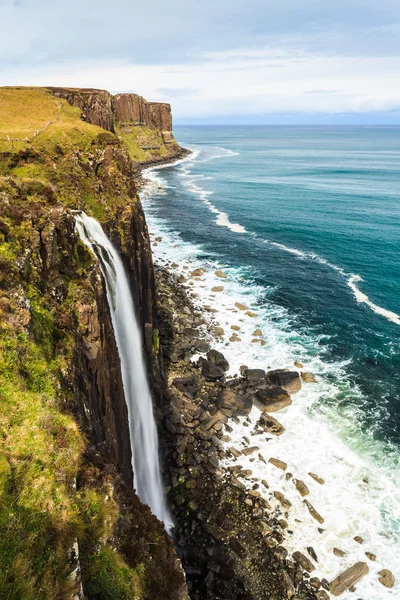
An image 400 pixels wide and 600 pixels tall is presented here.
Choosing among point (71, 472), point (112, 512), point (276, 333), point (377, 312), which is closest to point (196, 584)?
point (112, 512)

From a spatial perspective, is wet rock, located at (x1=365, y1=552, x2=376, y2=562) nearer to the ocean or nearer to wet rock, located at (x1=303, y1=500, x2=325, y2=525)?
the ocean

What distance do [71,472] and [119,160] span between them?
30.9m

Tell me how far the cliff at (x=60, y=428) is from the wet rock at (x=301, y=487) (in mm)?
13028

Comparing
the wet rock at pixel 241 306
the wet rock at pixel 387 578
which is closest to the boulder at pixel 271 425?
the wet rock at pixel 387 578

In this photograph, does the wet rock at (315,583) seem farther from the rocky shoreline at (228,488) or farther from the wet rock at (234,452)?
the wet rock at (234,452)

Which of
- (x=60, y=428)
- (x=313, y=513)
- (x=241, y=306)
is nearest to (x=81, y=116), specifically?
(x=241, y=306)

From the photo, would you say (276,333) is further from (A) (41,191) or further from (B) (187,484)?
(A) (41,191)

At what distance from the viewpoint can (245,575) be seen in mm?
21859

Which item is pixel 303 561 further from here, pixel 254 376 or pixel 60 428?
pixel 60 428

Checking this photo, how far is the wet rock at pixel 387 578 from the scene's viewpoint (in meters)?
21.7

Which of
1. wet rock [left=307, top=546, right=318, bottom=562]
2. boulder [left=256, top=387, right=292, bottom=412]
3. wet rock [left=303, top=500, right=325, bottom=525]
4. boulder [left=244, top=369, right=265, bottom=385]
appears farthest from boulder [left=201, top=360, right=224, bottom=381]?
wet rock [left=307, top=546, right=318, bottom=562]

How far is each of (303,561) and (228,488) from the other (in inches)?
255

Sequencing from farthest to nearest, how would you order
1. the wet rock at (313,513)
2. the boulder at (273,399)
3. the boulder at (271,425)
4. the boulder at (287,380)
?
the boulder at (287,380), the boulder at (273,399), the boulder at (271,425), the wet rock at (313,513)

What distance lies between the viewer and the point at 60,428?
12.7 meters
